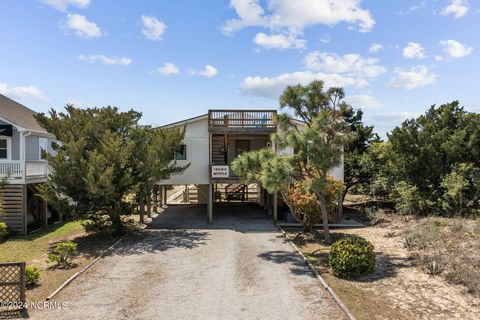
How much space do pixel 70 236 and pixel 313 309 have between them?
14314 mm

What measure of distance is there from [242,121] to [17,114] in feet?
47.8

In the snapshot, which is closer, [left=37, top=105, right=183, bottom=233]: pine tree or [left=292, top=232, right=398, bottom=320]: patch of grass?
[left=292, top=232, right=398, bottom=320]: patch of grass

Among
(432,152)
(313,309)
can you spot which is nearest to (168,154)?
(313,309)

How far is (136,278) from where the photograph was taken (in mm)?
12836

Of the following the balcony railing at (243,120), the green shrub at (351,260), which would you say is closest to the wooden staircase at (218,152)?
the balcony railing at (243,120)

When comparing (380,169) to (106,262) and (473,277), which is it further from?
(106,262)

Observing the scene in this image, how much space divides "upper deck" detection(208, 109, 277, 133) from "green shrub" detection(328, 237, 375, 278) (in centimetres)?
1098

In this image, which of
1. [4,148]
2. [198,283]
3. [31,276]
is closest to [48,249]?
[31,276]

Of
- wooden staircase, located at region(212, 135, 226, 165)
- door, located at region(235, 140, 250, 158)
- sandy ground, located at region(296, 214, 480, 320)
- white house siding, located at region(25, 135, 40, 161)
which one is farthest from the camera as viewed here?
wooden staircase, located at region(212, 135, 226, 165)

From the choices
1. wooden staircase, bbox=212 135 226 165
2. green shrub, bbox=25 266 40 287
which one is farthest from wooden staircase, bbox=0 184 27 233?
wooden staircase, bbox=212 135 226 165

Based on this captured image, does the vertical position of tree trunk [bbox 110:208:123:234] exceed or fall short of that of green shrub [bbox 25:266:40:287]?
it exceeds it

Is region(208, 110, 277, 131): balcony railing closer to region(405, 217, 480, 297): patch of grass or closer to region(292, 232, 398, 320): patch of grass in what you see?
region(292, 232, 398, 320): patch of grass

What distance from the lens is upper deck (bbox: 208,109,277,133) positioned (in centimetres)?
2297

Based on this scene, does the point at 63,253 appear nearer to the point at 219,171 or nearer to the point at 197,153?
the point at 219,171
